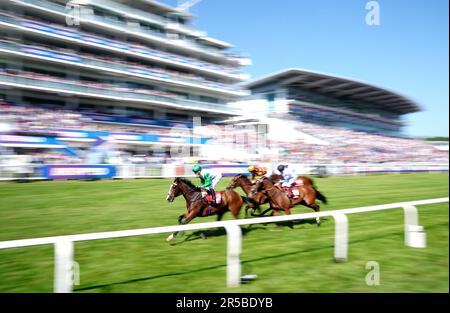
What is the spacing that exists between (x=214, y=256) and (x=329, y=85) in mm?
22728

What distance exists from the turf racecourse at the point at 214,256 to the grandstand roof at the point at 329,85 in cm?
1626

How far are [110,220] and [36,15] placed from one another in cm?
1261

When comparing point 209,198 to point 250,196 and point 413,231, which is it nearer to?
point 250,196

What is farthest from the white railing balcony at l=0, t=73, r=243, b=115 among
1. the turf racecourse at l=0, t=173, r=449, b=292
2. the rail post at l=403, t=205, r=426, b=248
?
the rail post at l=403, t=205, r=426, b=248

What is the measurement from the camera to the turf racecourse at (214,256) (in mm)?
3234

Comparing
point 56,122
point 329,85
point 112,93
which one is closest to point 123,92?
point 112,93

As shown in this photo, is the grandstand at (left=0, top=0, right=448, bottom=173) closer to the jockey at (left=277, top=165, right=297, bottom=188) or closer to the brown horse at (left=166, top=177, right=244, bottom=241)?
the jockey at (left=277, top=165, right=297, bottom=188)

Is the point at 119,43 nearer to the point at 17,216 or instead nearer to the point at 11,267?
the point at 17,216

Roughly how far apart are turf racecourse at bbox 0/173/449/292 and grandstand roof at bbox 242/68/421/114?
1626cm

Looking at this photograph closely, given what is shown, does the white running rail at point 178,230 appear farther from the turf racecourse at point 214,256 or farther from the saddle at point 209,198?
the saddle at point 209,198

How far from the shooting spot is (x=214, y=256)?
4211 mm

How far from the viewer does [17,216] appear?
6.60 metres
